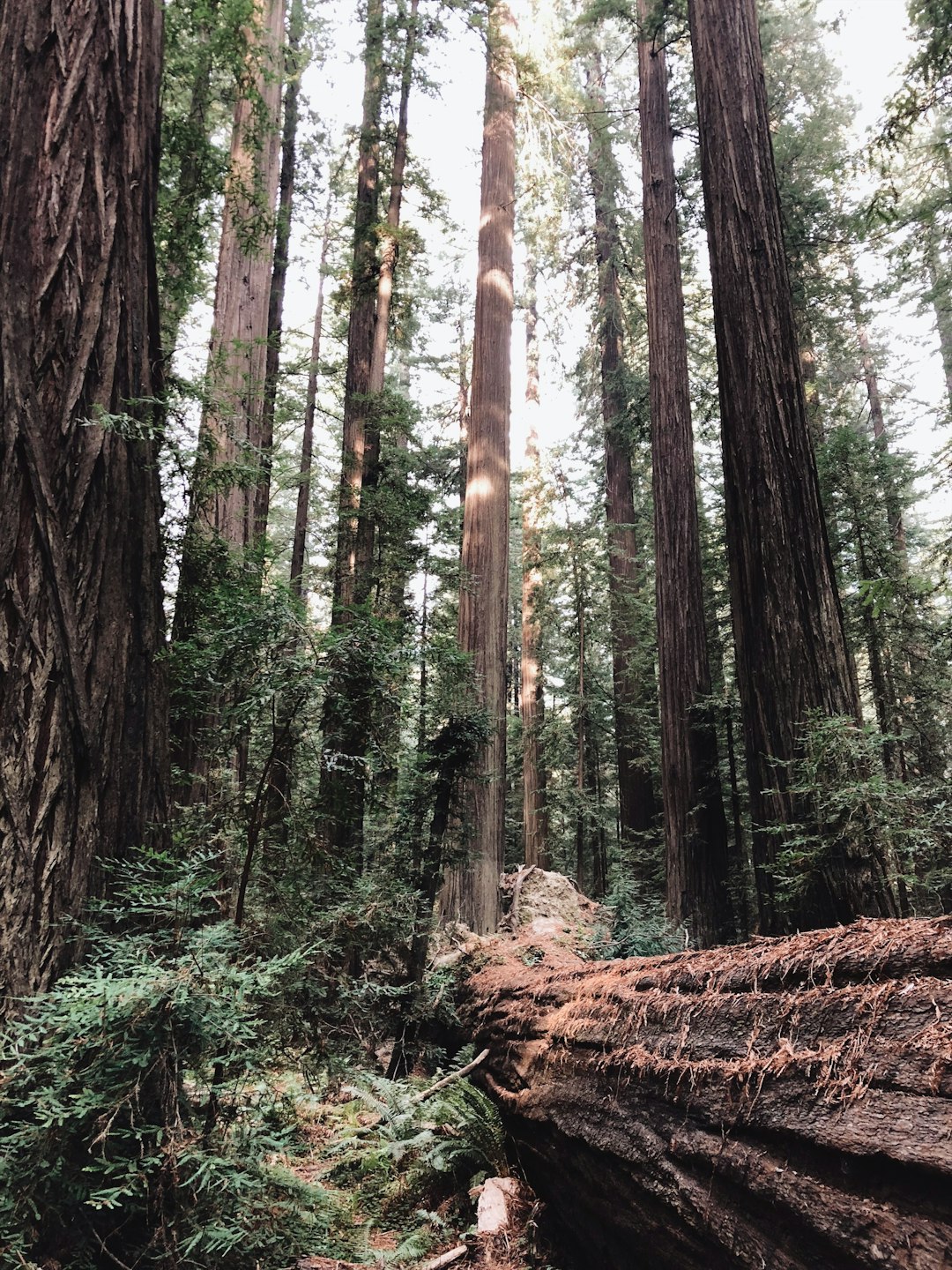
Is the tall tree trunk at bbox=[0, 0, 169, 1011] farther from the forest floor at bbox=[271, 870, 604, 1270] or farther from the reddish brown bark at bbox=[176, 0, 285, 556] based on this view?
the reddish brown bark at bbox=[176, 0, 285, 556]

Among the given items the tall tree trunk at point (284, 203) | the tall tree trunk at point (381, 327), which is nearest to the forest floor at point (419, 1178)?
the tall tree trunk at point (381, 327)

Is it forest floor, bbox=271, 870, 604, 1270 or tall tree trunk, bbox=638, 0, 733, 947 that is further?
tall tree trunk, bbox=638, 0, 733, 947

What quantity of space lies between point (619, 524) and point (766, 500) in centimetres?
982

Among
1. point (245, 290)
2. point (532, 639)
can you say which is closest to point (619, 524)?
point (532, 639)

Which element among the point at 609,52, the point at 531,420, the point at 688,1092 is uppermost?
the point at 609,52

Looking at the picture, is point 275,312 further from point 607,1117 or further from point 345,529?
point 607,1117

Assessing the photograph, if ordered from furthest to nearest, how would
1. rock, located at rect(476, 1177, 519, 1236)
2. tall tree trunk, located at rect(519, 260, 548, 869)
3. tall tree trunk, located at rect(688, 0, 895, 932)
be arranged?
tall tree trunk, located at rect(519, 260, 548, 869) < tall tree trunk, located at rect(688, 0, 895, 932) < rock, located at rect(476, 1177, 519, 1236)

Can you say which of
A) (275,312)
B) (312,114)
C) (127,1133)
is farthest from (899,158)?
(127,1133)

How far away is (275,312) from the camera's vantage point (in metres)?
12.6

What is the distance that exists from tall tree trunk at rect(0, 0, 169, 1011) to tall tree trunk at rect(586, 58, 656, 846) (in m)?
11.5

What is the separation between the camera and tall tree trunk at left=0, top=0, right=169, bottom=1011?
9.05ft

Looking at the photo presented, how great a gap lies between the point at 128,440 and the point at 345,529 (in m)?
7.50

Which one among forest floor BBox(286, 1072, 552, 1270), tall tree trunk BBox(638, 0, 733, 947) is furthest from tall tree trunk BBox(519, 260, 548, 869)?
forest floor BBox(286, 1072, 552, 1270)

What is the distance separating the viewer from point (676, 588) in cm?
917
